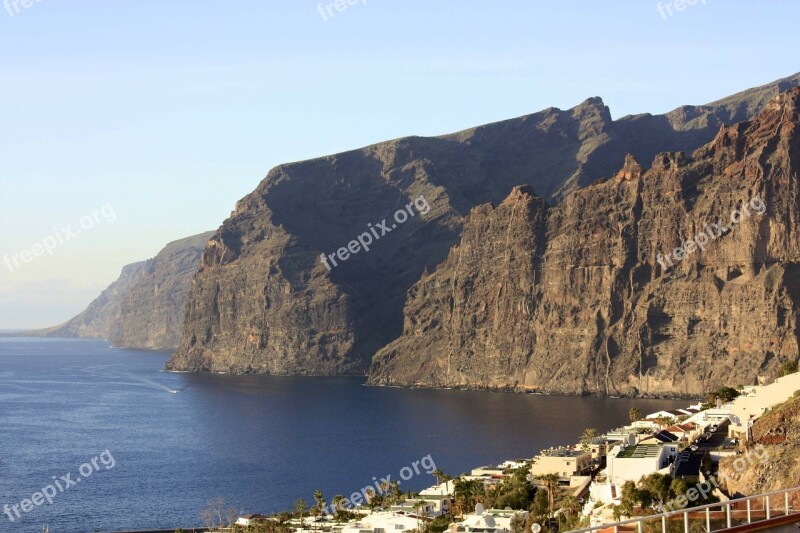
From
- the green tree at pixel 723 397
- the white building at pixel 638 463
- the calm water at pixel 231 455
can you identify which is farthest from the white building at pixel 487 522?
the green tree at pixel 723 397

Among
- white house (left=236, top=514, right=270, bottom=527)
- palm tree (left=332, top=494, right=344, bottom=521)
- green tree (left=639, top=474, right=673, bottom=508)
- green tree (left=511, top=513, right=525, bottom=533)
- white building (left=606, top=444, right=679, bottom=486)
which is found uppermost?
green tree (left=639, top=474, right=673, bottom=508)

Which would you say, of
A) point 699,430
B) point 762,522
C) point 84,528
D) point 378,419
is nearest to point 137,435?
point 378,419

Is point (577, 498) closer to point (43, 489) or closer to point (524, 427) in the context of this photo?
point (43, 489)

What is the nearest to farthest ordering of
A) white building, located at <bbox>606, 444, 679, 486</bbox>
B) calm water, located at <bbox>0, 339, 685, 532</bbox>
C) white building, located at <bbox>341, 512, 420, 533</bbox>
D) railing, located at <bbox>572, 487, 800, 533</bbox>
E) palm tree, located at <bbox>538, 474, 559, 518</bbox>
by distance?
railing, located at <bbox>572, 487, 800, 533</bbox>
white building, located at <bbox>606, 444, 679, 486</bbox>
palm tree, located at <bbox>538, 474, 559, 518</bbox>
white building, located at <bbox>341, 512, 420, 533</bbox>
calm water, located at <bbox>0, 339, 685, 532</bbox>

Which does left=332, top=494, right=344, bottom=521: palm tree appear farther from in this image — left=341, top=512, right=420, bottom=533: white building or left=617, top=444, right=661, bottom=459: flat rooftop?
left=617, top=444, right=661, bottom=459: flat rooftop

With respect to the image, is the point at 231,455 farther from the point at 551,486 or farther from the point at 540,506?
the point at 540,506

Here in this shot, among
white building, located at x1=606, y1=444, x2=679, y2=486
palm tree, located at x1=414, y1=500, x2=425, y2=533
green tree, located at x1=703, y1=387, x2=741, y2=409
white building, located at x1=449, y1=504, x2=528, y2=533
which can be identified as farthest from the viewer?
green tree, located at x1=703, y1=387, x2=741, y2=409

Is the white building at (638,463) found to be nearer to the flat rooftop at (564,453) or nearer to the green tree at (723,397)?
the flat rooftop at (564,453)

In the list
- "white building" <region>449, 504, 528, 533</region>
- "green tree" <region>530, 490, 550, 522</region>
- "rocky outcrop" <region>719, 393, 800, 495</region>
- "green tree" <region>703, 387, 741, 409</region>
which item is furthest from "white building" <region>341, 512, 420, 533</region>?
"green tree" <region>703, 387, 741, 409</region>
